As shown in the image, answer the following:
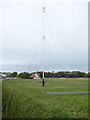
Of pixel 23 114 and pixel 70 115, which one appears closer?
pixel 70 115

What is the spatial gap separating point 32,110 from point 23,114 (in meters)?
0.64

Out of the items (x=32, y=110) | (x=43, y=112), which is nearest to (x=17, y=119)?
(x=32, y=110)

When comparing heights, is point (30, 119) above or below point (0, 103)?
above

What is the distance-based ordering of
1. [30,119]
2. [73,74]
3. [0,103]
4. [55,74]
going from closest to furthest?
[30,119]
[0,103]
[73,74]
[55,74]

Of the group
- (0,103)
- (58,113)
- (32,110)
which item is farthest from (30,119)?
(0,103)

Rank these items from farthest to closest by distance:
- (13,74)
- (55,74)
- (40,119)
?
(13,74) → (55,74) → (40,119)

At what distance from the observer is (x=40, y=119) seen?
345cm

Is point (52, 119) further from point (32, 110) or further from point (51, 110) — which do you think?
point (32, 110)

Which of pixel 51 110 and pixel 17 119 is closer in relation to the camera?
pixel 51 110

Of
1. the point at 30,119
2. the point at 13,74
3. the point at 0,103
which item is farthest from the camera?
the point at 13,74

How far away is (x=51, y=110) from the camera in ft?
11.3

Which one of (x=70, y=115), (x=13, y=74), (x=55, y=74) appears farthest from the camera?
(x=13, y=74)

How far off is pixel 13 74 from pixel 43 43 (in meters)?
65.7

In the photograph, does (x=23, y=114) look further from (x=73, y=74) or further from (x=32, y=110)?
(x=73, y=74)
